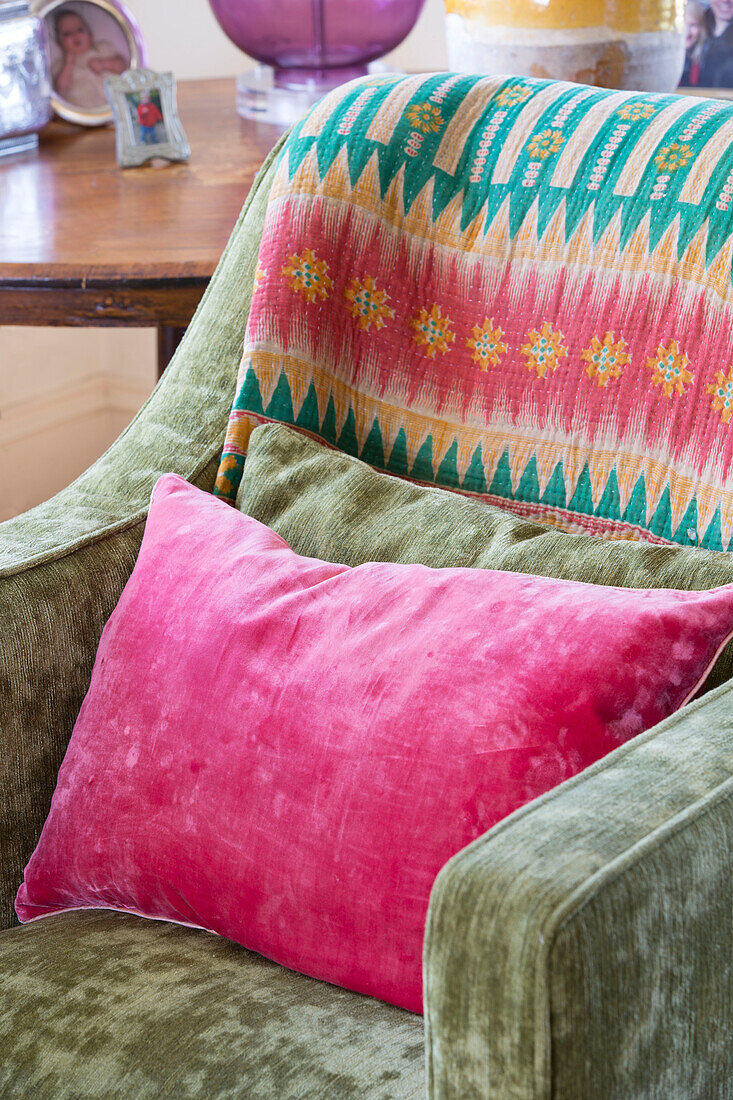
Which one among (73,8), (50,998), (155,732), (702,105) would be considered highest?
(73,8)

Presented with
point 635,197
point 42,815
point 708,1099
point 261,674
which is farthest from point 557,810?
point 635,197

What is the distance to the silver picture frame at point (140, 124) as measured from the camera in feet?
5.57

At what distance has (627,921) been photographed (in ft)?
1.72

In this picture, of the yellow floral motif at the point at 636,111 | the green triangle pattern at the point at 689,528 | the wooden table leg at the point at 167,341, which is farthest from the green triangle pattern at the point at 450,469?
the wooden table leg at the point at 167,341

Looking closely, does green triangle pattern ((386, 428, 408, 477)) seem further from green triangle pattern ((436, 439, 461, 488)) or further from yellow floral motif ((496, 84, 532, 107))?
yellow floral motif ((496, 84, 532, 107))

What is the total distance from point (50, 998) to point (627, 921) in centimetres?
40

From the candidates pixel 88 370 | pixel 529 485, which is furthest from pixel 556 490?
pixel 88 370

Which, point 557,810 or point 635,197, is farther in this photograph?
point 635,197

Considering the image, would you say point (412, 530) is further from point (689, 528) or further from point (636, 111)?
point (636, 111)

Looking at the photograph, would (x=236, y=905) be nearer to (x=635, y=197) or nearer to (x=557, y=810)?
(x=557, y=810)

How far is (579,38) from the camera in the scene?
1.35 metres

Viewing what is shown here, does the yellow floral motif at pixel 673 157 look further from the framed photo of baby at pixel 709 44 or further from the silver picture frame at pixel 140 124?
the framed photo of baby at pixel 709 44

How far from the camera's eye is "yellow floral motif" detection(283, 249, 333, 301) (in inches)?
43.8

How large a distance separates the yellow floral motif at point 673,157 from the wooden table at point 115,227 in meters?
0.50
